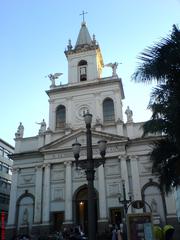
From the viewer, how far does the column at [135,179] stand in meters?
28.5

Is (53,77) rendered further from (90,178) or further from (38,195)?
(90,178)

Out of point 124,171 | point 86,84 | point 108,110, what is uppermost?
point 86,84

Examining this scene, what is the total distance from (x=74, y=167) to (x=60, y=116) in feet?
24.0

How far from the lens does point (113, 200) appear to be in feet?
94.2

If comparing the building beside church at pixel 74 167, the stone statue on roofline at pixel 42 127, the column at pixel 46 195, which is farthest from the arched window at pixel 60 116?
the column at pixel 46 195

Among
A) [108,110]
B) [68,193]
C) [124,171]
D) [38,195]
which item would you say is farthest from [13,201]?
Answer: [108,110]

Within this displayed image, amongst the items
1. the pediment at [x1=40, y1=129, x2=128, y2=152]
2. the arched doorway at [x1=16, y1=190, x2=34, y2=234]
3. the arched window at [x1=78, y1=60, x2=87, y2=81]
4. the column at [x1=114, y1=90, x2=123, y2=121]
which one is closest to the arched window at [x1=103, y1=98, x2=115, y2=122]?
the column at [x1=114, y1=90, x2=123, y2=121]

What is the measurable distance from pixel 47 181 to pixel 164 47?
22.0 metres

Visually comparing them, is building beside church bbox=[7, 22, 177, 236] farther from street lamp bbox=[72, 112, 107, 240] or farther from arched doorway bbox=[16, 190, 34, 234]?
street lamp bbox=[72, 112, 107, 240]

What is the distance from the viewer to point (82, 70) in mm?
37938

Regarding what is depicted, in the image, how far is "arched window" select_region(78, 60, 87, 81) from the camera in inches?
1478

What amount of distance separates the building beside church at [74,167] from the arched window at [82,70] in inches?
10.9

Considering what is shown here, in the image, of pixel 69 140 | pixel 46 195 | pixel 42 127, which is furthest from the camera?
pixel 42 127

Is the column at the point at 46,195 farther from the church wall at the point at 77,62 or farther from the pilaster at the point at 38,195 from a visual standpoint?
the church wall at the point at 77,62
